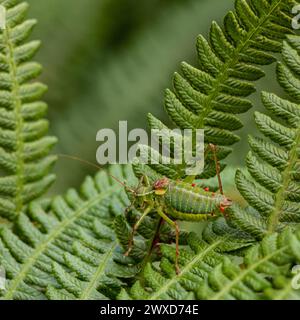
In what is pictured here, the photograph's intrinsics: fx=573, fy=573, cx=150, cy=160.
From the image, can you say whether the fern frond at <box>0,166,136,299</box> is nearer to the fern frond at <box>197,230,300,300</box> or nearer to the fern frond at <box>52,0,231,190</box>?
the fern frond at <box>197,230,300,300</box>

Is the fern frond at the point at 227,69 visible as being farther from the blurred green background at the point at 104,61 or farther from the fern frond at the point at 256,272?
the blurred green background at the point at 104,61

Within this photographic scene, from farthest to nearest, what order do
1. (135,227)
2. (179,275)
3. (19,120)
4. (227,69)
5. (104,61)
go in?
(104,61) → (19,120) → (135,227) → (227,69) → (179,275)

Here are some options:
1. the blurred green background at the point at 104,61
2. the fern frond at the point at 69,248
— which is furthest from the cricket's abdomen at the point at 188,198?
the blurred green background at the point at 104,61

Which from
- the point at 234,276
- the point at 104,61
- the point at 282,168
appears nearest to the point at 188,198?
the point at 282,168

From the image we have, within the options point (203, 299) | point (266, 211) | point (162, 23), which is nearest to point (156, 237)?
point (266, 211)

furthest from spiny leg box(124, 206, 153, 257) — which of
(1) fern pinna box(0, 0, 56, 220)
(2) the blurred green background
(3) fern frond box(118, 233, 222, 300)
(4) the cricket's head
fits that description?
(2) the blurred green background

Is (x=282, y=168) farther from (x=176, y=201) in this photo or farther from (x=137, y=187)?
(x=137, y=187)
